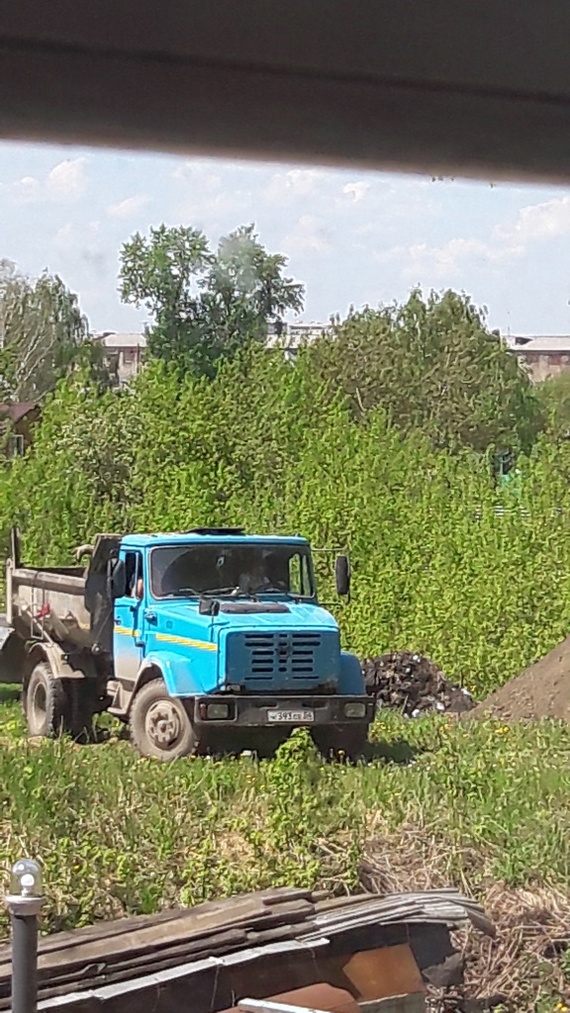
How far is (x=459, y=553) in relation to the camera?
4.16 feet

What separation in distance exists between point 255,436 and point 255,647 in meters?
0.22

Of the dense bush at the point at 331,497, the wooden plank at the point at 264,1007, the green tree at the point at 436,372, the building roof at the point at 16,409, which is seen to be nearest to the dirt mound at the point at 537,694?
the dense bush at the point at 331,497

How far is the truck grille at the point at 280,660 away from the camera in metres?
1.15

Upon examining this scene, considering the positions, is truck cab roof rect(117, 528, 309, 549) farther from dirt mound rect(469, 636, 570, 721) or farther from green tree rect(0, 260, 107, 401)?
dirt mound rect(469, 636, 570, 721)

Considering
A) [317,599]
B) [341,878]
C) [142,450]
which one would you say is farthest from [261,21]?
[341,878]

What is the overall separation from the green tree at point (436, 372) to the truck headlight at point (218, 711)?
34 centimetres

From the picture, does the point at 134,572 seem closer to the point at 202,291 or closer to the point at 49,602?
the point at 49,602

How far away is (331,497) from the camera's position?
47.1 inches

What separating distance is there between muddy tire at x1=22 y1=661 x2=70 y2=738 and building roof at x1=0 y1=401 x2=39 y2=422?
0.78ft

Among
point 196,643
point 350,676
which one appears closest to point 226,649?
point 196,643

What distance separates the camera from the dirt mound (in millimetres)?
1254

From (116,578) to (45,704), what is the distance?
5.6 inches

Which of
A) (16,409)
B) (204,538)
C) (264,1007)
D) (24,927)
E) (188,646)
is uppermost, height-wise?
(16,409)

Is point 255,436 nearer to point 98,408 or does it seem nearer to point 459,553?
point 98,408
